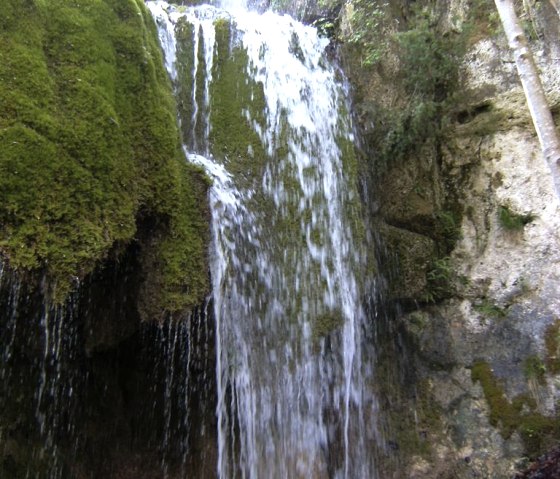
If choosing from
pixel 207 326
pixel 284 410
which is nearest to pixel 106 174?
pixel 207 326

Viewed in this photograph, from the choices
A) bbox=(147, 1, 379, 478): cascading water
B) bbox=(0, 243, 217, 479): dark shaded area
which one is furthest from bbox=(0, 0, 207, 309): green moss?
bbox=(147, 1, 379, 478): cascading water

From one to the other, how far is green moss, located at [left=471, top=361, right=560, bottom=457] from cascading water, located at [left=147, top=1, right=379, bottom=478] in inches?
49.3

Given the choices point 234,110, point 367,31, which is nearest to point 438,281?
point 234,110

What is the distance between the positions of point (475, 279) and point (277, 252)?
2419 mm

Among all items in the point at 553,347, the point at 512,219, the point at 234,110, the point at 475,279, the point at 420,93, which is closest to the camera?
the point at 553,347

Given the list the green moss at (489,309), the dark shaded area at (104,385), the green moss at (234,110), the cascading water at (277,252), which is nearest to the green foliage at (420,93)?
the cascading water at (277,252)

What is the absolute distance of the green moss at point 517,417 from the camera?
15.7 feet

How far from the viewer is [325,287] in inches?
205

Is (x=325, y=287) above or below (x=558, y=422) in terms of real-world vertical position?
above

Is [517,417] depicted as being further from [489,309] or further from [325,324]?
[325,324]

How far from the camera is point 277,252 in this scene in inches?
198

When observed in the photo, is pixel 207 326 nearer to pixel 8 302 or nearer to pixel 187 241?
pixel 187 241

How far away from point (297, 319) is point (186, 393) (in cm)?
146

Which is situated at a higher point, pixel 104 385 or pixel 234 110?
pixel 234 110
